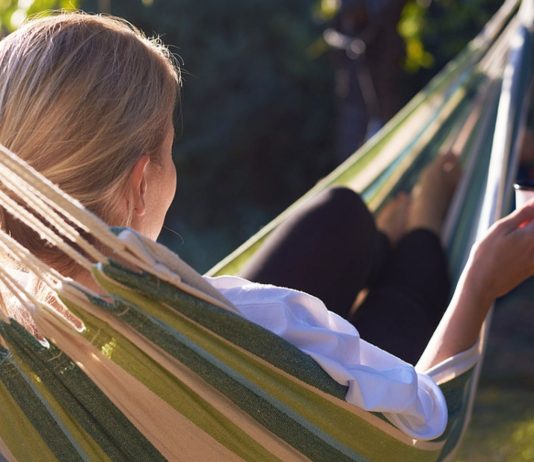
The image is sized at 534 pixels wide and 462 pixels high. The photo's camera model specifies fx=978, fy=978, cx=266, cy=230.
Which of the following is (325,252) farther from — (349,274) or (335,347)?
(335,347)

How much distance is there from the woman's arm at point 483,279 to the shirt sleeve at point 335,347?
0.23m

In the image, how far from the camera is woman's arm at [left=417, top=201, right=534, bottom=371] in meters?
1.47

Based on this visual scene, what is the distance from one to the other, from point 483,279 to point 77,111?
0.65 metres

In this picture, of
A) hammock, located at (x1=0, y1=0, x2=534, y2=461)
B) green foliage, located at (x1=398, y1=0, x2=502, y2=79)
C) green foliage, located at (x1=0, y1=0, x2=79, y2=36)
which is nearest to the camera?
hammock, located at (x1=0, y1=0, x2=534, y2=461)

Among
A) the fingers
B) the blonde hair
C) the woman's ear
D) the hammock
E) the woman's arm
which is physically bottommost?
the woman's arm

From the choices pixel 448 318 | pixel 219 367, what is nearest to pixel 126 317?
pixel 219 367

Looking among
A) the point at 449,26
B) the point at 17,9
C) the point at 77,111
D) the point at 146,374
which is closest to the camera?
the point at 146,374

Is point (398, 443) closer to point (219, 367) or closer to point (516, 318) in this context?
point (219, 367)

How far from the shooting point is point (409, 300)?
2154 mm

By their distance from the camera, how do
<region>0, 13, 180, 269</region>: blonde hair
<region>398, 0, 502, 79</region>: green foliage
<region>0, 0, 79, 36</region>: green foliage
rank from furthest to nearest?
<region>398, 0, 502, 79</region>: green foliage
<region>0, 0, 79, 36</region>: green foliage
<region>0, 13, 180, 269</region>: blonde hair

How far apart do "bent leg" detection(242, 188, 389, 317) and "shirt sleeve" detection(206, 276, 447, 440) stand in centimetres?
68

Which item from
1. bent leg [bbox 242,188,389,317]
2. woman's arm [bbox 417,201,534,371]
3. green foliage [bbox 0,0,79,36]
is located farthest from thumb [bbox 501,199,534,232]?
green foliage [bbox 0,0,79,36]

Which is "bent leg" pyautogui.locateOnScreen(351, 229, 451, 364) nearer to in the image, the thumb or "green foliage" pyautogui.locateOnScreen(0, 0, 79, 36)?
the thumb

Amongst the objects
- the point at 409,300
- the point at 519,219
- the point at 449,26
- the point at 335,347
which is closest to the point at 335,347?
the point at 335,347
